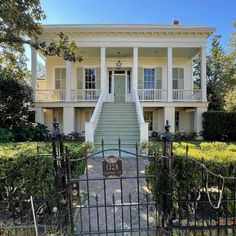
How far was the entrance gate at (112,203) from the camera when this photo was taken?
374 cm

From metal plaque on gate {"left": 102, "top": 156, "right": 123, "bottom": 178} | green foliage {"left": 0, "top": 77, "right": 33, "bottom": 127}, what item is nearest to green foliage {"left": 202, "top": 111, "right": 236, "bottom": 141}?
green foliage {"left": 0, "top": 77, "right": 33, "bottom": 127}

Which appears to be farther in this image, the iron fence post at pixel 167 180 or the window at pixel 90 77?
the window at pixel 90 77

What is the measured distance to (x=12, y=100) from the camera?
46.3ft

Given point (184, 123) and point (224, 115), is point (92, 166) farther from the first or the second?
point (184, 123)

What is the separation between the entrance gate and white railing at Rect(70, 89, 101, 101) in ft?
32.0

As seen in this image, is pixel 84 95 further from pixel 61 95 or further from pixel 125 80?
pixel 125 80

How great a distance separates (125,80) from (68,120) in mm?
5534

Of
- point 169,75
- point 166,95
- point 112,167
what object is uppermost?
point 169,75

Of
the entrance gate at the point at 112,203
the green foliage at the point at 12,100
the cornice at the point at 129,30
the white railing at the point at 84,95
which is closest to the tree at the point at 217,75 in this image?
the cornice at the point at 129,30

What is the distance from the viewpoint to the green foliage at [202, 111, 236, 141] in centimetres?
1583

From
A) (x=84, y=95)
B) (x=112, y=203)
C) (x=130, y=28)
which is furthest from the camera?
(x=84, y=95)

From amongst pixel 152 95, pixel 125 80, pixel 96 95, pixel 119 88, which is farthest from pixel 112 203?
pixel 125 80

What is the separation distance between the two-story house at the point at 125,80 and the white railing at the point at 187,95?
7 cm

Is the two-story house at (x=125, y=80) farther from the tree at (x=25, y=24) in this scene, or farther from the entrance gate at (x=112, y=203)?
the entrance gate at (x=112, y=203)
